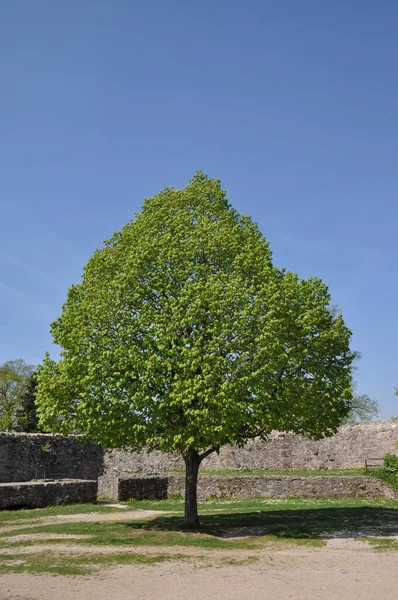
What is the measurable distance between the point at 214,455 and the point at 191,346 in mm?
23200

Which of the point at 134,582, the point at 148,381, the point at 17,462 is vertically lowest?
the point at 134,582

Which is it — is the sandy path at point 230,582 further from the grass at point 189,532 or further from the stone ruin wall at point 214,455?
the stone ruin wall at point 214,455

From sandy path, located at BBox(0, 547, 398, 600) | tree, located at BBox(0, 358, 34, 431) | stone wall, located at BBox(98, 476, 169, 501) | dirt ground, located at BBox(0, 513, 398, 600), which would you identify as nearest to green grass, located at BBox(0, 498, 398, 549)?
dirt ground, located at BBox(0, 513, 398, 600)

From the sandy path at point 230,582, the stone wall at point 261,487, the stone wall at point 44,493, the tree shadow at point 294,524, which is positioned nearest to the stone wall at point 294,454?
the stone wall at point 261,487

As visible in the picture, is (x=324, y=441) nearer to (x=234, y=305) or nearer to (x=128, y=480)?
(x=128, y=480)

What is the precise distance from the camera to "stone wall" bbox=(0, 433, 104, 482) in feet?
109

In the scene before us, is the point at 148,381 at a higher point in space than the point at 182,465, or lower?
higher

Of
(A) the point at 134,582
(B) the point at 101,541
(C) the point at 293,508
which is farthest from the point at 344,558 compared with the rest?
(C) the point at 293,508

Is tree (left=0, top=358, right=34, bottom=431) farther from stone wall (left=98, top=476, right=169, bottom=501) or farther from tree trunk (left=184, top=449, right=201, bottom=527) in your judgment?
tree trunk (left=184, top=449, right=201, bottom=527)

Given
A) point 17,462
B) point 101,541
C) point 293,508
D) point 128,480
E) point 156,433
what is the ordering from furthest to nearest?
point 17,462 < point 128,480 < point 293,508 < point 156,433 < point 101,541

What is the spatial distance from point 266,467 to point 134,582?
27.8m

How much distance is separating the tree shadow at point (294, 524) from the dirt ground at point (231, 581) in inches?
142

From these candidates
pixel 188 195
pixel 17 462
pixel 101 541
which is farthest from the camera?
pixel 17 462

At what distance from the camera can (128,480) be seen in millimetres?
29672
